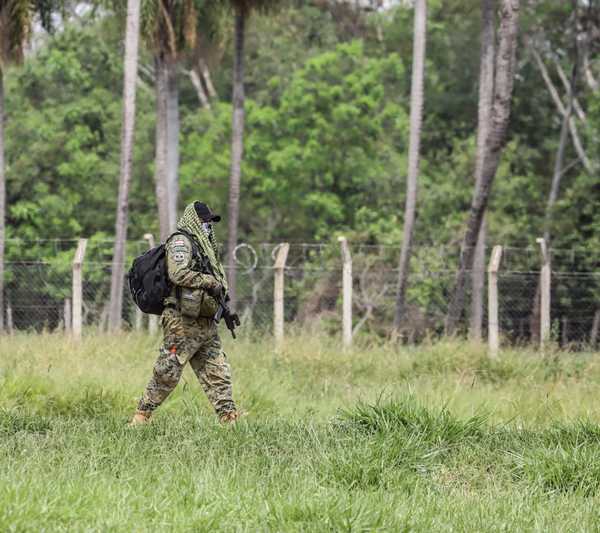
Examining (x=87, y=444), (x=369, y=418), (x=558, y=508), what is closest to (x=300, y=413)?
(x=369, y=418)

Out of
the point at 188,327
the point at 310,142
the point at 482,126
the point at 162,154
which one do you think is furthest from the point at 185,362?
the point at 310,142

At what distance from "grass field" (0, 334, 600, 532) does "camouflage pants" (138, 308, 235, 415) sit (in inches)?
9.9

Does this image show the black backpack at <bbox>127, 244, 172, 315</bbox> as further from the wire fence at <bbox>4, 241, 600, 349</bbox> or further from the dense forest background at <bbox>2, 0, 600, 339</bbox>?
the dense forest background at <bbox>2, 0, 600, 339</bbox>

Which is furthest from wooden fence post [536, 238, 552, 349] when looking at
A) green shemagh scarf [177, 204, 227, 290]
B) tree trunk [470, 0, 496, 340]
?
green shemagh scarf [177, 204, 227, 290]

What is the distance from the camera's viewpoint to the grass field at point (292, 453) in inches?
229

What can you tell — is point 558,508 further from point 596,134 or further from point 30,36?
point 596,134

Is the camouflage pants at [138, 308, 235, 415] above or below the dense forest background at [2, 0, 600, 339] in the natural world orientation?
below

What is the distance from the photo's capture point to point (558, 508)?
6539 mm

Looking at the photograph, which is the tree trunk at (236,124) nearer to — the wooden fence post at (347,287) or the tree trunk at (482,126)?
the tree trunk at (482,126)

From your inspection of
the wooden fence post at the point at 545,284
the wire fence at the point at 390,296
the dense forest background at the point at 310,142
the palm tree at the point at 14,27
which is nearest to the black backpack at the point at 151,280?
the wooden fence post at the point at 545,284

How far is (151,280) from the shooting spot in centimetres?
898

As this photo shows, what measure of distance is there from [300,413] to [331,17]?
3582cm

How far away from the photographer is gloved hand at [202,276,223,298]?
29.5 feet

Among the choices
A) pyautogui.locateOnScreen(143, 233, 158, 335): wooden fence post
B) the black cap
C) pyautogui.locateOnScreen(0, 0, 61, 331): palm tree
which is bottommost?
pyautogui.locateOnScreen(143, 233, 158, 335): wooden fence post
